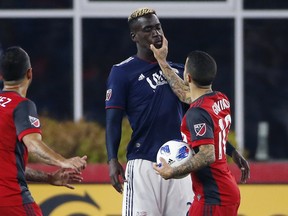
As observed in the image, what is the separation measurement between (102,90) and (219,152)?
7375mm

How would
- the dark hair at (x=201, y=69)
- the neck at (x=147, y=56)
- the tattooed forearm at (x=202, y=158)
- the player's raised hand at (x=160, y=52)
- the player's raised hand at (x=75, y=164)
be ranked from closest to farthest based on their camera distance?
1. the player's raised hand at (x=75, y=164)
2. the tattooed forearm at (x=202, y=158)
3. the dark hair at (x=201, y=69)
4. the player's raised hand at (x=160, y=52)
5. the neck at (x=147, y=56)

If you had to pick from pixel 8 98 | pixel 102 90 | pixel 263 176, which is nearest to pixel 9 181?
pixel 8 98

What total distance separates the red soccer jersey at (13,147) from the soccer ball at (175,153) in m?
1.06

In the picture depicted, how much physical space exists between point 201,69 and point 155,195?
4.15 ft

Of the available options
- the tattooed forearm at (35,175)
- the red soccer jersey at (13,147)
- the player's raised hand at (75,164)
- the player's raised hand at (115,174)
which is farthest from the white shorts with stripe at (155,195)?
the player's raised hand at (75,164)

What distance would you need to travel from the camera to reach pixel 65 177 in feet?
28.7

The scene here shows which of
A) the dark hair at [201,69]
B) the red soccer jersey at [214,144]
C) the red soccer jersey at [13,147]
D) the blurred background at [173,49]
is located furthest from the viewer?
the blurred background at [173,49]

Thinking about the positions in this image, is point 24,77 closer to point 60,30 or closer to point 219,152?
point 219,152

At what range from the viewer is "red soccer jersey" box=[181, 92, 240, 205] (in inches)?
351

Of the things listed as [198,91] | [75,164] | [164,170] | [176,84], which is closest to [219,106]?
[198,91]

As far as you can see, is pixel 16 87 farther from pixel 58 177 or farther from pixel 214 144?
pixel 214 144

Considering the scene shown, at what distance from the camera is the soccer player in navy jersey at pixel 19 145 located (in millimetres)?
8516

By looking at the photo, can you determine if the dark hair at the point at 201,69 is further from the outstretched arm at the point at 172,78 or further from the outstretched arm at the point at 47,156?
the outstretched arm at the point at 47,156

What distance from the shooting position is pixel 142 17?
395 inches
